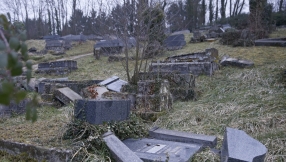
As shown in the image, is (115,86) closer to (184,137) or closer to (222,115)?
(222,115)

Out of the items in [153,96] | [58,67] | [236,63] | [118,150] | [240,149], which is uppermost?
[236,63]

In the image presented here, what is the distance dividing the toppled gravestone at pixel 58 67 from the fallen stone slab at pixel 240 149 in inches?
399

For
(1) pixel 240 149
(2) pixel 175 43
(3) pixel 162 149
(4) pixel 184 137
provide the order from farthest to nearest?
(2) pixel 175 43, (4) pixel 184 137, (3) pixel 162 149, (1) pixel 240 149

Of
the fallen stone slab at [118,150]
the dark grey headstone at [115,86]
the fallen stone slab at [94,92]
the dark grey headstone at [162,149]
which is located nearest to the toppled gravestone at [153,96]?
the fallen stone slab at [94,92]

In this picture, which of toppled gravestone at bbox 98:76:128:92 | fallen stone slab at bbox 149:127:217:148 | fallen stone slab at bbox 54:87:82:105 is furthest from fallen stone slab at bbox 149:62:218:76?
fallen stone slab at bbox 149:127:217:148

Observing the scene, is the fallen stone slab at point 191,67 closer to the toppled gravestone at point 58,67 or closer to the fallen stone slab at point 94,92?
the fallen stone slab at point 94,92

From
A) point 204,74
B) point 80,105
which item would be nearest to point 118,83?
point 204,74

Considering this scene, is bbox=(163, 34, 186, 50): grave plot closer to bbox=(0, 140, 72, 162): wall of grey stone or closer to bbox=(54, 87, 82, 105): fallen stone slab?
bbox=(54, 87, 82, 105): fallen stone slab

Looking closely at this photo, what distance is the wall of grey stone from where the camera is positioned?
3287mm

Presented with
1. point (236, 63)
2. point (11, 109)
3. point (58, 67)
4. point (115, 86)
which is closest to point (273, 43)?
point (236, 63)

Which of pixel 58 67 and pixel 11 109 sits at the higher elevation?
pixel 58 67

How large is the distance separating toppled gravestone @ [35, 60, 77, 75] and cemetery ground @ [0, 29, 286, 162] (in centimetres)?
591

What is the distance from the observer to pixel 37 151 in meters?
3.43

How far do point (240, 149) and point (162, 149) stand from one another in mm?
1028
